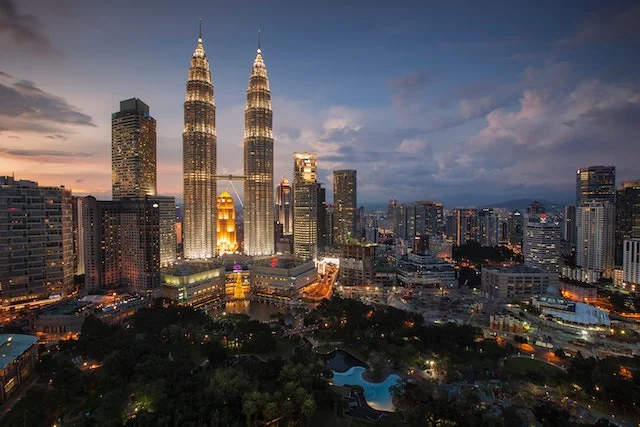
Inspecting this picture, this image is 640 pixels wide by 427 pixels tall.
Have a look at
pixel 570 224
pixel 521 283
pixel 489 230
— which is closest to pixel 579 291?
pixel 521 283

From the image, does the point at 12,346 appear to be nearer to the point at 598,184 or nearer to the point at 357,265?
the point at 357,265

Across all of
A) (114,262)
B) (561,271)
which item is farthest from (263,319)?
(561,271)

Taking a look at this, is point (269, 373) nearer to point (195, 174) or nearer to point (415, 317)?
point (415, 317)

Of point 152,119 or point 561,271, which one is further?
point 152,119

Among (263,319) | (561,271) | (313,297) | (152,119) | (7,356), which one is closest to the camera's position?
(7,356)

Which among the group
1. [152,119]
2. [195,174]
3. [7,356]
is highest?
[152,119]

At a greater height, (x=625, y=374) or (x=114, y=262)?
(x=114, y=262)

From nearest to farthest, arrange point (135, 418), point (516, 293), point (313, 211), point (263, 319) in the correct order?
point (135, 418), point (263, 319), point (516, 293), point (313, 211)

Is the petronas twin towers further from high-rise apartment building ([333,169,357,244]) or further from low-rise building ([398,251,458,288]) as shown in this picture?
low-rise building ([398,251,458,288])
